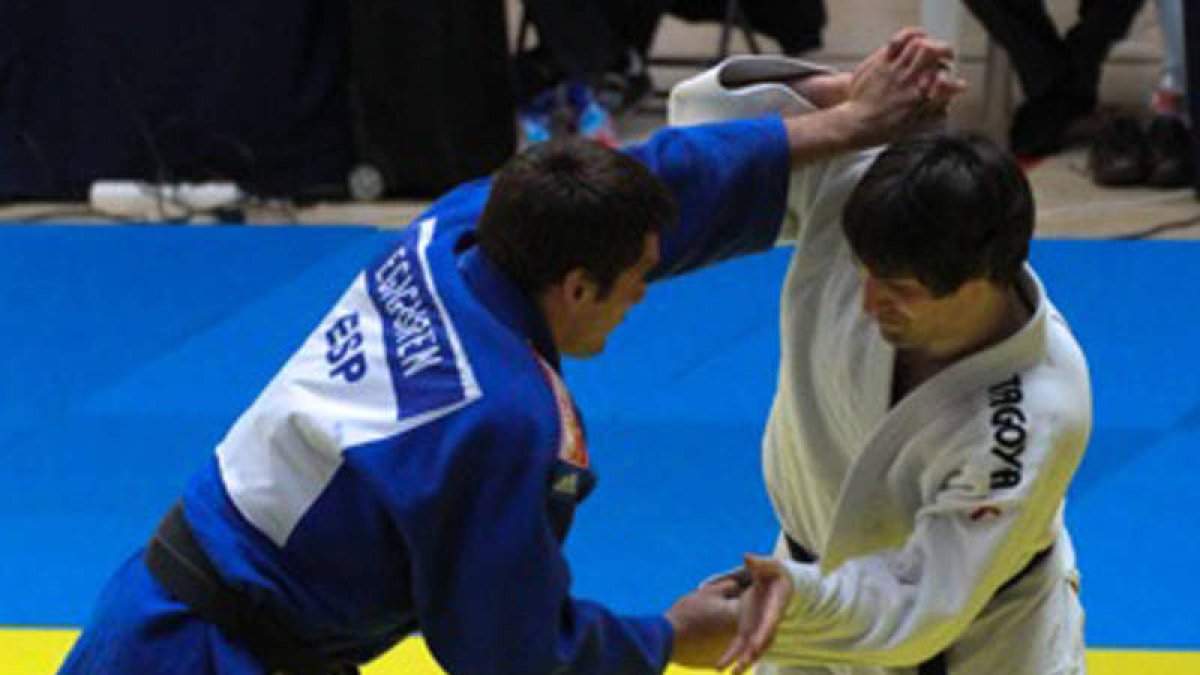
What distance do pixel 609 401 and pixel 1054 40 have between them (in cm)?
306

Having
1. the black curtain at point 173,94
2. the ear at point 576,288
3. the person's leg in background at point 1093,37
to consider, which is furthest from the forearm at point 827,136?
the person's leg in background at point 1093,37

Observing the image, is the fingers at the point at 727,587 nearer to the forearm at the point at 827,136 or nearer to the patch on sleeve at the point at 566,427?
the patch on sleeve at the point at 566,427

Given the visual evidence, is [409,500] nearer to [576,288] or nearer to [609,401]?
[576,288]

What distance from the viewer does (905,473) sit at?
267cm

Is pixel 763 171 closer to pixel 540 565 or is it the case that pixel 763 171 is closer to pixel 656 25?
pixel 540 565

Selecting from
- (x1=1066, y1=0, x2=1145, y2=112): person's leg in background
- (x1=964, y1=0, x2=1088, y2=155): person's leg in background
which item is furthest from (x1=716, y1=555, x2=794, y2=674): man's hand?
(x1=1066, y1=0, x2=1145, y2=112): person's leg in background

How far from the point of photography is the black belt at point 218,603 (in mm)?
2416

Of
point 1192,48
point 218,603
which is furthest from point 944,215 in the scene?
point 1192,48

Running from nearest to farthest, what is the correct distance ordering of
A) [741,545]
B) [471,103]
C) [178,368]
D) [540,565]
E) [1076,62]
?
[540,565], [741,545], [178,368], [471,103], [1076,62]

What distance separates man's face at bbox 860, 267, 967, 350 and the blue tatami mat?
1.72 metres

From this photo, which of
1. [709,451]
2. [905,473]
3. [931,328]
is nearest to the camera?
[931,328]

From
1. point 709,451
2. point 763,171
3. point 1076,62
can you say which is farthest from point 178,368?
point 1076,62

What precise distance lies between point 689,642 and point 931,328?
54cm

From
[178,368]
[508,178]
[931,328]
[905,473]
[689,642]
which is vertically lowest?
[178,368]
